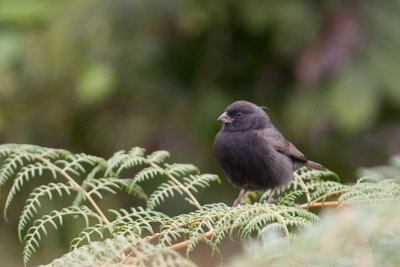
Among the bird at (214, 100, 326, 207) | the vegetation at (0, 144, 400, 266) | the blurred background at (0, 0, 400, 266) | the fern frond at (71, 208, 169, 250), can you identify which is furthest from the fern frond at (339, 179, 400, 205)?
the blurred background at (0, 0, 400, 266)

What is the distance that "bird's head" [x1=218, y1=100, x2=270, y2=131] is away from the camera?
5.00 metres

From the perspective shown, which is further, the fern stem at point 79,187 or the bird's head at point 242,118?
the bird's head at point 242,118

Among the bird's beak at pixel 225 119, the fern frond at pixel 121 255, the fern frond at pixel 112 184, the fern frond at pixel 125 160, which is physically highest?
the fern frond at pixel 121 255

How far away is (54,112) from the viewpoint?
654 centimetres

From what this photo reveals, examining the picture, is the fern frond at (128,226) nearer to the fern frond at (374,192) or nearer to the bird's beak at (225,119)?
the fern frond at (374,192)

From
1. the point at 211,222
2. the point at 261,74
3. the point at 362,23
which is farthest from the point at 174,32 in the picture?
the point at 211,222

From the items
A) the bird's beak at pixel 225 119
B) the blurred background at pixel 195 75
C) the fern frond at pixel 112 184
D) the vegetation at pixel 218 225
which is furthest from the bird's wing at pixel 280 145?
the fern frond at pixel 112 184

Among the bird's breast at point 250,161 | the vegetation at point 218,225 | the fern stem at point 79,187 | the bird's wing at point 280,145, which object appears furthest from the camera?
the bird's wing at point 280,145

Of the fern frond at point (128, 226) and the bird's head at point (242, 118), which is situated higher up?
the fern frond at point (128, 226)

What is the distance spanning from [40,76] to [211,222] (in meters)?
3.69

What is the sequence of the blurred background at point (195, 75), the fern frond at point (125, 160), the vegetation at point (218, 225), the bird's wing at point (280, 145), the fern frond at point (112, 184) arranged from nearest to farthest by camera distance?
the vegetation at point (218, 225) → the fern frond at point (112, 184) → the fern frond at point (125, 160) → the bird's wing at point (280, 145) → the blurred background at point (195, 75)

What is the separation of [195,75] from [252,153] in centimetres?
170

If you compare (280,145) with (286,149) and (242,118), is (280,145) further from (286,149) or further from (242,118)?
(242,118)

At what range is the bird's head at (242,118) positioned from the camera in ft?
16.4
